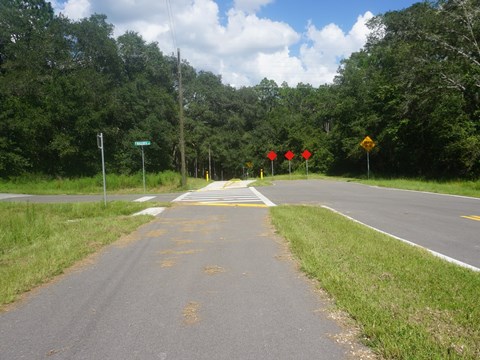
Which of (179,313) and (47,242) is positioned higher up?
(47,242)

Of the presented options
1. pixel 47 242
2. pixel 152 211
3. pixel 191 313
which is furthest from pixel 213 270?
pixel 152 211

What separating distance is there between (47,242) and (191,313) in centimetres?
567

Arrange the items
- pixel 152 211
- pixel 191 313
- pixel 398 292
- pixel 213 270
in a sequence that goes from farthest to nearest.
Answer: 1. pixel 152 211
2. pixel 213 270
3. pixel 398 292
4. pixel 191 313

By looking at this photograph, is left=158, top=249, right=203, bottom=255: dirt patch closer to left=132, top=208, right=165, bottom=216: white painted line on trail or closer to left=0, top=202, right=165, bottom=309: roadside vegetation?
left=0, top=202, right=165, bottom=309: roadside vegetation

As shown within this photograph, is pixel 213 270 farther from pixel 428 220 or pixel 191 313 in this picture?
pixel 428 220

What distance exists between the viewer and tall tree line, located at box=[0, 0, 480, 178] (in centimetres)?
2956

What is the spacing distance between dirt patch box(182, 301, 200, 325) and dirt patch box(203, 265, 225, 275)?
143 cm

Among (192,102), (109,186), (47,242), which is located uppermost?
(192,102)

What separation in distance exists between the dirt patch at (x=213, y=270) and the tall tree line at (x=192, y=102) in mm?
26215

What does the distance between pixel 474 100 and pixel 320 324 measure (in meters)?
32.5

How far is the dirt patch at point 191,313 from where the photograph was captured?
4555 mm

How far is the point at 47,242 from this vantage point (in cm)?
912

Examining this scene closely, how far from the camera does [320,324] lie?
436 centimetres

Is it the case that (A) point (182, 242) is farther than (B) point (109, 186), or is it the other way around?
(B) point (109, 186)
